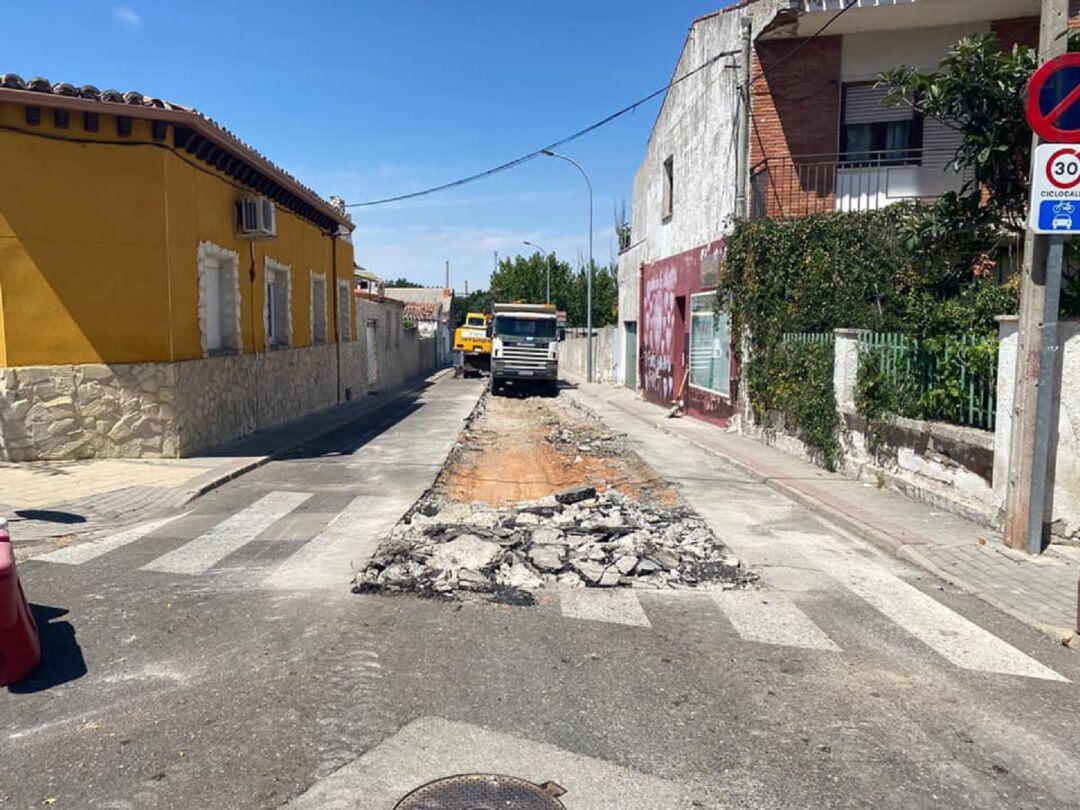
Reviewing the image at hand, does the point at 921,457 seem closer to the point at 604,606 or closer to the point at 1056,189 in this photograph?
the point at 1056,189

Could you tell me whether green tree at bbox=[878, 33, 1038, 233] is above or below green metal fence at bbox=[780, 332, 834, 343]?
above

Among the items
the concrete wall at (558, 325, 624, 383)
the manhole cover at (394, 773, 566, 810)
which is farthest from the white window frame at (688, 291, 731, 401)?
the manhole cover at (394, 773, 566, 810)

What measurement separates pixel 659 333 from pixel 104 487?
15.9 m

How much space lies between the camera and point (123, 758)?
10.9 feet

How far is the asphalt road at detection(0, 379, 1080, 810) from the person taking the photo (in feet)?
10.4

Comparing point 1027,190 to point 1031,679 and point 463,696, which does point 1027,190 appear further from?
point 463,696

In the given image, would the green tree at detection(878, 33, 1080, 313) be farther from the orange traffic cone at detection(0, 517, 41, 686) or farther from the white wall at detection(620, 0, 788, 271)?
the orange traffic cone at detection(0, 517, 41, 686)

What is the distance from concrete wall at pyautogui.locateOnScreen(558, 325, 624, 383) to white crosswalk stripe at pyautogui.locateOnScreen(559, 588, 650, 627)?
24471mm

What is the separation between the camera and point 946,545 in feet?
22.4

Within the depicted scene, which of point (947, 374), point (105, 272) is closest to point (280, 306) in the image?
point (105, 272)

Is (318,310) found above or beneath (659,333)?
above

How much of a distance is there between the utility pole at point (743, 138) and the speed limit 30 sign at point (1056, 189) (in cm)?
863

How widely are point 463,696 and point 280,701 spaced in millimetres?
913

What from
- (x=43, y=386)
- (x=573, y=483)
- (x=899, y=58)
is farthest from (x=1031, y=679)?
(x=899, y=58)
